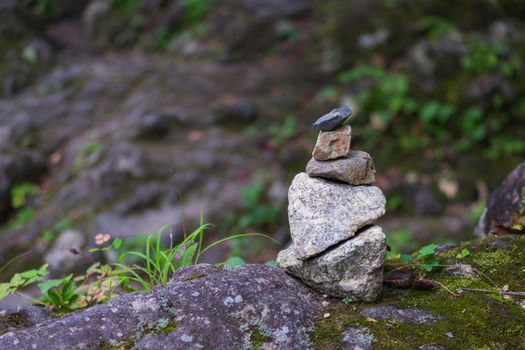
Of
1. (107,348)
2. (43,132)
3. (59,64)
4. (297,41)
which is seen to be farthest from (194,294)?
(59,64)

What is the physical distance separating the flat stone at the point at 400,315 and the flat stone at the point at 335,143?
32.8 inches

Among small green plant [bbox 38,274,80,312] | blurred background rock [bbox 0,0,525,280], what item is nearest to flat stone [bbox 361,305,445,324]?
small green plant [bbox 38,274,80,312]

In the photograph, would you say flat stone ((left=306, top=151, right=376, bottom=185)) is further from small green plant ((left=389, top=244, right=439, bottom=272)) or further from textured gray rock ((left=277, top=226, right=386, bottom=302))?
small green plant ((left=389, top=244, right=439, bottom=272))

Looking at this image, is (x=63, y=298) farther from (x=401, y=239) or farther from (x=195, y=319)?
(x=401, y=239)

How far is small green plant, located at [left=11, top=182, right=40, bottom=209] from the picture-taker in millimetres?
8844

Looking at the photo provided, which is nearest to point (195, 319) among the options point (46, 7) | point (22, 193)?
point (22, 193)

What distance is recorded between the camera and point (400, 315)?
8.46ft

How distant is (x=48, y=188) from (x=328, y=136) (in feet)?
24.5

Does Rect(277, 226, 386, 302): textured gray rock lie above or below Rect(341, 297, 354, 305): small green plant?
above

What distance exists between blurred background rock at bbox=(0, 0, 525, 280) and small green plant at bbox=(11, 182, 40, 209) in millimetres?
30

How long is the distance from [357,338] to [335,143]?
1036 mm

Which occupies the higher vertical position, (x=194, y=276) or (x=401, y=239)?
(x=194, y=276)

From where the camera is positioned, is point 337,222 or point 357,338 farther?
point 337,222

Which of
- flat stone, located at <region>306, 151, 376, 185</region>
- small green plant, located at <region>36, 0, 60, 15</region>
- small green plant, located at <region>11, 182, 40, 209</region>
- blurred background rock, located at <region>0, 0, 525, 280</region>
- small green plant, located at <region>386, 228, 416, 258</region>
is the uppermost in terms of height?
small green plant, located at <region>36, 0, 60, 15</region>
